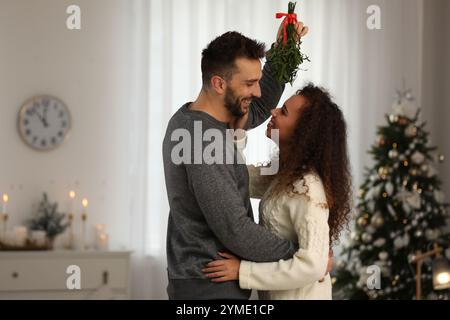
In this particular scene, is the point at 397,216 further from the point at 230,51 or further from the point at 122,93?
the point at 230,51

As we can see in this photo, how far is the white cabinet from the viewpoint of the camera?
21.4 ft

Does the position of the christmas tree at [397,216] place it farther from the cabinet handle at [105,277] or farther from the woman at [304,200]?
the woman at [304,200]

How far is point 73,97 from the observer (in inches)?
282

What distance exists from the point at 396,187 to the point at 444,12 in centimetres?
199

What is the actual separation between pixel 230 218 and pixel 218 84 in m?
0.51

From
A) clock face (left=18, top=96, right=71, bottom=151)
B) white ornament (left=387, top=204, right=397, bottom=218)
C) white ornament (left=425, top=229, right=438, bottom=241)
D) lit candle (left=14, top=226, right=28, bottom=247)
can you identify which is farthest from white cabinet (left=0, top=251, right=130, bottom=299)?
white ornament (left=425, top=229, right=438, bottom=241)

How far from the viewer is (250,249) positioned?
2820 mm

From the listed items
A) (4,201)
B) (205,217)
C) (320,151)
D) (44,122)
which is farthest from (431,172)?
(205,217)

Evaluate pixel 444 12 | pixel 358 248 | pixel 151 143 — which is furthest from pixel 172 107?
pixel 444 12

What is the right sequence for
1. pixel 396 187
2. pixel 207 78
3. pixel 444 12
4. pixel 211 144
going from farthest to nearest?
pixel 444 12, pixel 396 187, pixel 207 78, pixel 211 144

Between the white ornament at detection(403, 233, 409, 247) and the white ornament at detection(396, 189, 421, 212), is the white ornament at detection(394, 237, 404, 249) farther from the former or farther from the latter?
the white ornament at detection(396, 189, 421, 212)

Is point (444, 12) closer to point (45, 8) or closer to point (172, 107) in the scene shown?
point (172, 107)

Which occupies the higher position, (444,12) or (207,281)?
(444,12)

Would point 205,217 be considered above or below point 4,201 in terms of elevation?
above
